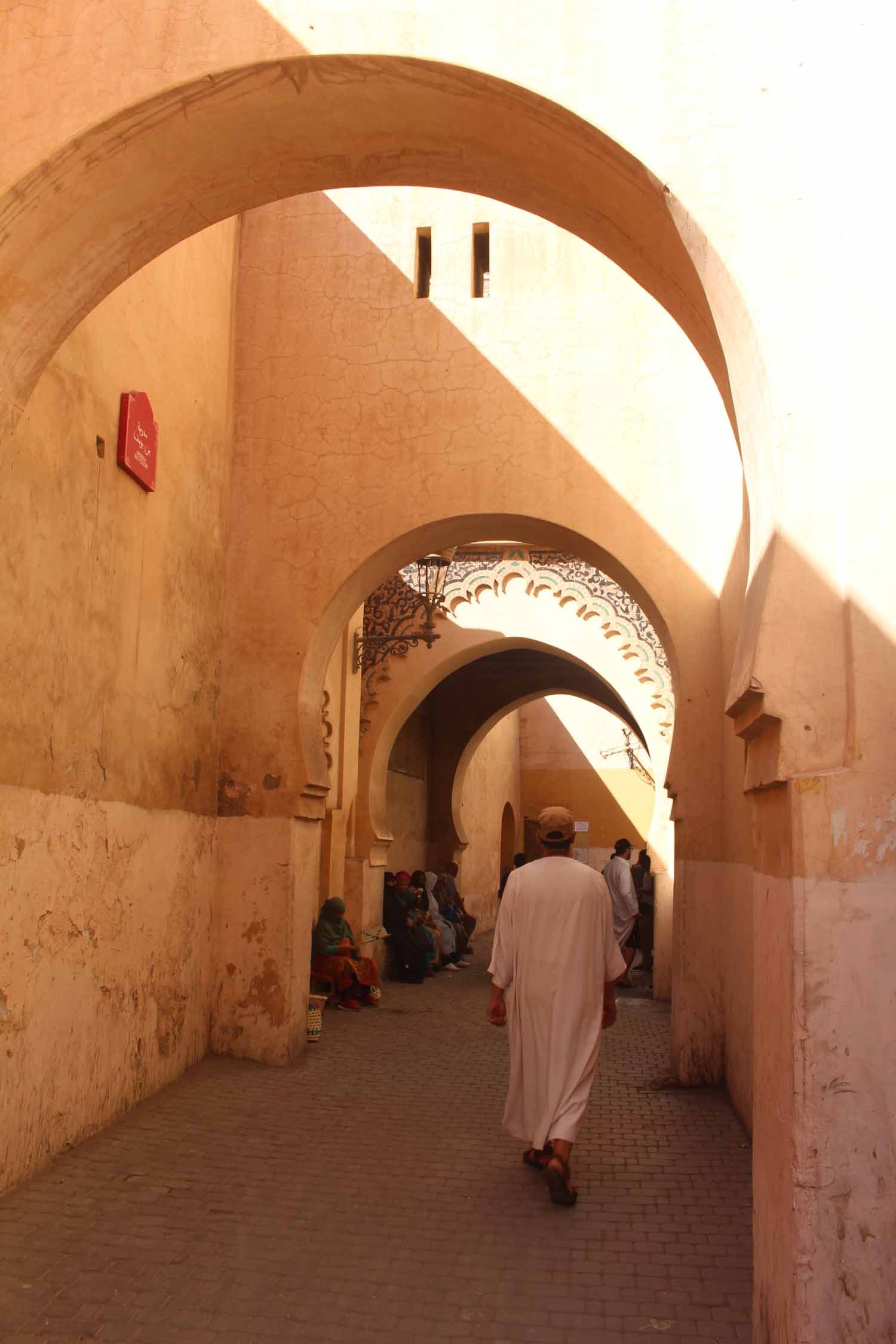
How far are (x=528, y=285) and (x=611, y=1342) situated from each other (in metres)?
5.77

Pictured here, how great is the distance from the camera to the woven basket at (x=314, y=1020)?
281 inches

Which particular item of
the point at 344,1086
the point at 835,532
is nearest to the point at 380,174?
the point at 835,532

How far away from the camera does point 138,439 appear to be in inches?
209

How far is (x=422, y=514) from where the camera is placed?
668 centimetres

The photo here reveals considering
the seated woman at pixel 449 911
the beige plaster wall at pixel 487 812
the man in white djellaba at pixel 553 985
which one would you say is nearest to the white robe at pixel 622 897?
the seated woman at pixel 449 911

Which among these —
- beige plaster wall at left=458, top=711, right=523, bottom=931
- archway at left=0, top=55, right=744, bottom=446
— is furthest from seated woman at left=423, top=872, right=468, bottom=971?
archway at left=0, top=55, right=744, bottom=446

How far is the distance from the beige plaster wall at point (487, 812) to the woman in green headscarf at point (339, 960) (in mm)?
5872

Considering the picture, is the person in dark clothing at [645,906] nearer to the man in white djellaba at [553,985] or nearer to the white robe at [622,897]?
the white robe at [622,897]

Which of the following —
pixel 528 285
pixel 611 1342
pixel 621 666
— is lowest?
pixel 611 1342

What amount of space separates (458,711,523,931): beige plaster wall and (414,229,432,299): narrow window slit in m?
9.07

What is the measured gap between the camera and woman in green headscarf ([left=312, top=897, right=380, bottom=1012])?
8.62 metres

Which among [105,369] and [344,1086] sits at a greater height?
[105,369]

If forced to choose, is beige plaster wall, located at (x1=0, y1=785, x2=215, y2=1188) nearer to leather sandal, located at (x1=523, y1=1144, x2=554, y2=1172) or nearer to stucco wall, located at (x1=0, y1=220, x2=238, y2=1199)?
stucco wall, located at (x1=0, y1=220, x2=238, y2=1199)

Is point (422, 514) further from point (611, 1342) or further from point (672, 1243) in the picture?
point (611, 1342)
